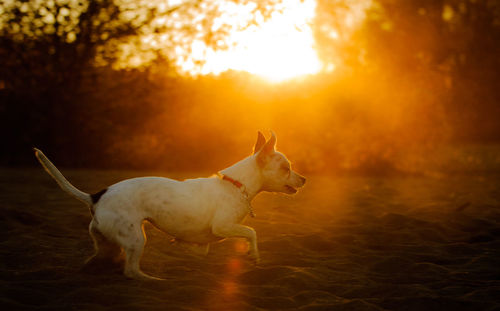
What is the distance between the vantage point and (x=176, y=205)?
4.94 m

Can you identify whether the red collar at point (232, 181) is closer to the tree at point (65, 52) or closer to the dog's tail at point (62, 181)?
the dog's tail at point (62, 181)

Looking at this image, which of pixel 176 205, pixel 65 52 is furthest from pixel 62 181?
pixel 65 52

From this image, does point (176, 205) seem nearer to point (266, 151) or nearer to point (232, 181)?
point (232, 181)

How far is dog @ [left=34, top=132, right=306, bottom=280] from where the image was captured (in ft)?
15.4

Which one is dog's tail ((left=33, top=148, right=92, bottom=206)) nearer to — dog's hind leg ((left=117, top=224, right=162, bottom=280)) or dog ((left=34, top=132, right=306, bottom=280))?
dog ((left=34, top=132, right=306, bottom=280))

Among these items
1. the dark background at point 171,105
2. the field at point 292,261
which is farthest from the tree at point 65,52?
the field at point 292,261

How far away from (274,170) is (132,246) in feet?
5.79

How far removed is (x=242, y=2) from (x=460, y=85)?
62.5ft

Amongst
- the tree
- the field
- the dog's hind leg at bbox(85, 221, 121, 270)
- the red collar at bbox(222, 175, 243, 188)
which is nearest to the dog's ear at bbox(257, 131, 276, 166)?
the red collar at bbox(222, 175, 243, 188)

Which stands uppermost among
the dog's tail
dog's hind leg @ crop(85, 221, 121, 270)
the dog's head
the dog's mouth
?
the dog's head

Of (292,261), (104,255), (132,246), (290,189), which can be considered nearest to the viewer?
(132,246)

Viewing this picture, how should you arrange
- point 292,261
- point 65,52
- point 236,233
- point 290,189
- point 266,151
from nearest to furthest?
point 236,233, point 266,151, point 292,261, point 290,189, point 65,52

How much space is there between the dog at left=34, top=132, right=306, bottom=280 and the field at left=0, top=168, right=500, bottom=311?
1.13 ft

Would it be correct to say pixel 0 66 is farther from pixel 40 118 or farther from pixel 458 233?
pixel 458 233
